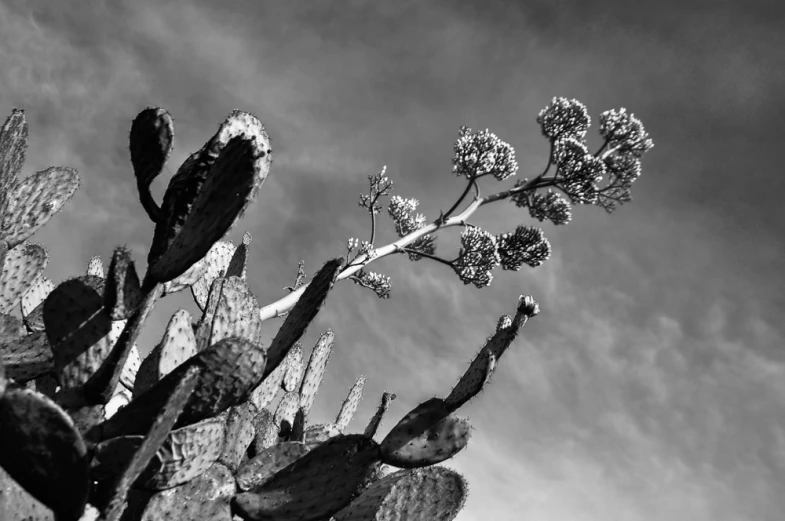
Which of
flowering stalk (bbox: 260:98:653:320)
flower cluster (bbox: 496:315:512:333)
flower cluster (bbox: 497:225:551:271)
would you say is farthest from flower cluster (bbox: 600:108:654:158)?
flower cluster (bbox: 496:315:512:333)

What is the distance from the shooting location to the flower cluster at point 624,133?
13.3 metres

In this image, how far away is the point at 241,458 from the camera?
8.30ft

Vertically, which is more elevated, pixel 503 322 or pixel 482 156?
pixel 482 156

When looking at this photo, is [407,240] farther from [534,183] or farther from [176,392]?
[176,392]

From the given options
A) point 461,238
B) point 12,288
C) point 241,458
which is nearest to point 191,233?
point 241,458

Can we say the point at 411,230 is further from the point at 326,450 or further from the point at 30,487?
the point at 30,487

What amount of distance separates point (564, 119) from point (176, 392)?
40.1 ft

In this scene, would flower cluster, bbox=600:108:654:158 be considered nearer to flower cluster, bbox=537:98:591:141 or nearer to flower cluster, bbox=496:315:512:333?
flower cluster, bbox=537:98:591:141

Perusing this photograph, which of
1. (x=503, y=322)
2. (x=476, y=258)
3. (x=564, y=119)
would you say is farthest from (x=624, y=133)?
(x=503, y=322)

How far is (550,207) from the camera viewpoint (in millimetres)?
12875

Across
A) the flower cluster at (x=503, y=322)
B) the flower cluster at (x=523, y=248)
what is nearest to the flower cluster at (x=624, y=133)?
the flower cluster at (x=523, y=248)

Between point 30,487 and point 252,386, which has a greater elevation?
point 252,386

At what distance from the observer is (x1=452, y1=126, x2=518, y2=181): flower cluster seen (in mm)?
12125

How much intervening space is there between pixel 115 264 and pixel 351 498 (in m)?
1.09
